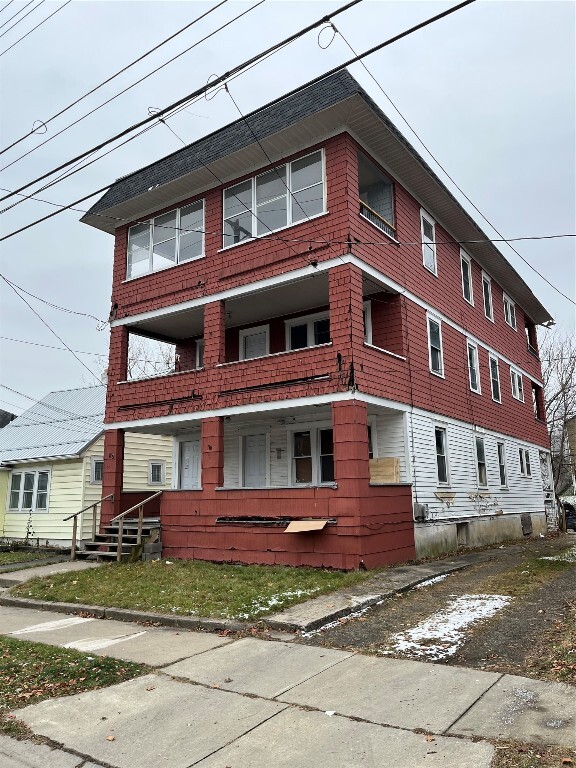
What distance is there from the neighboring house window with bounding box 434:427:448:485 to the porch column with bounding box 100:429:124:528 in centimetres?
868

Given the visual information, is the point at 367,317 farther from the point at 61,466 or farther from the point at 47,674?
the point at 61,466

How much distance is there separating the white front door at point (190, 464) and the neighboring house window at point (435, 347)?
7.73 m

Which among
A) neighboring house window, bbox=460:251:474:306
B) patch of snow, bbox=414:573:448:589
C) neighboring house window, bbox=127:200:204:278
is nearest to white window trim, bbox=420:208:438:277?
neighboring house window, bbox=460:251:474:306

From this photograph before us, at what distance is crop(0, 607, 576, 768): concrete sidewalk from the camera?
4.09 m

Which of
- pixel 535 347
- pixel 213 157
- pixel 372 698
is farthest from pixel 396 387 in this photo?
pixel 535 347

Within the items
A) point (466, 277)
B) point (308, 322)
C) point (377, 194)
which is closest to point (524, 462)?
point (466, 277)

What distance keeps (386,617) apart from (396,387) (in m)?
6.72

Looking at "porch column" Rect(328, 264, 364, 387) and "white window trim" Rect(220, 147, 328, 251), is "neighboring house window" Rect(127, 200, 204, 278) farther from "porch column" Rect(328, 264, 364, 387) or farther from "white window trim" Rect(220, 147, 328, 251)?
"porch column" Rect(328, 264, 364, 387)

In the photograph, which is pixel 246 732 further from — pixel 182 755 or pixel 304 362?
pixel 304 362

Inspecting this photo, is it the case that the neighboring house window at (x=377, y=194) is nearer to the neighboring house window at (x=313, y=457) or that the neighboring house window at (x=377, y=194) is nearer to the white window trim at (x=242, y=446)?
the neighboring house window at (x=313, y=457)

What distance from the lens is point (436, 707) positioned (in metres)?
4.71

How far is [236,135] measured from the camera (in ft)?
48.7

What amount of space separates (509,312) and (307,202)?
14027 mm

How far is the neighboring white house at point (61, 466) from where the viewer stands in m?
20.1
